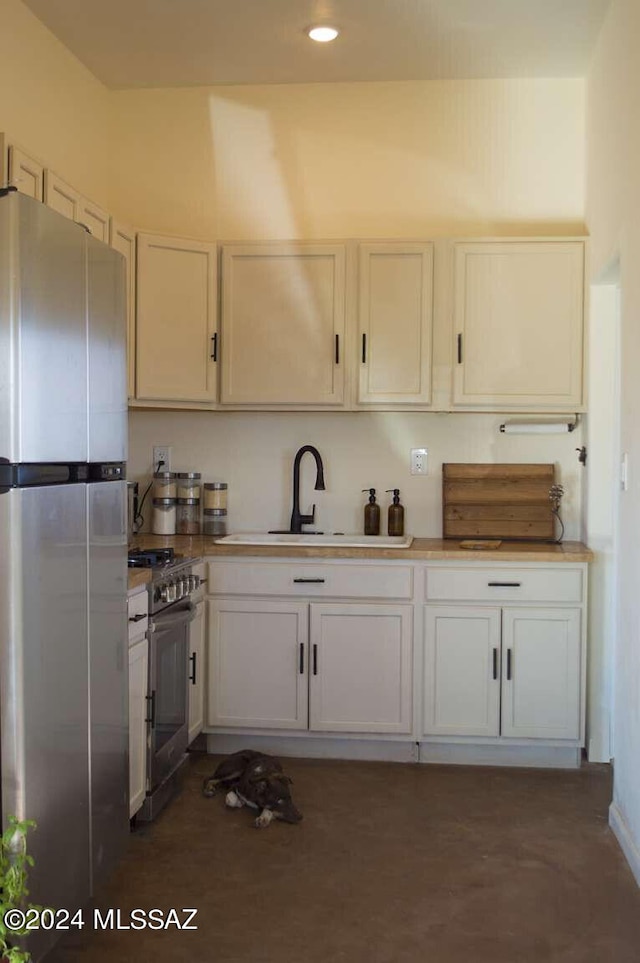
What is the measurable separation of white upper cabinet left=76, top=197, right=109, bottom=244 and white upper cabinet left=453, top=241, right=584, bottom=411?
1.49 meters

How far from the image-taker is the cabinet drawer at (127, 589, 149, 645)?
2.87 m

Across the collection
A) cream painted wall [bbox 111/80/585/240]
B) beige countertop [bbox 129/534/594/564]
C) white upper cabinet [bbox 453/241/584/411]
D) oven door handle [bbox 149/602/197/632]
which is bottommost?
oven door handle [bbox 149/602/197/632]

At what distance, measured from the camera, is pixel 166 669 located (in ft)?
10.8

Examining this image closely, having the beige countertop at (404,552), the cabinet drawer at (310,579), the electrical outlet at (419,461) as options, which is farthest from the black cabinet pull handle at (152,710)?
the electrical outlet at (419,461)

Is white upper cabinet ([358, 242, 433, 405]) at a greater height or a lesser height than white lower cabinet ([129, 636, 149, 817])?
greater

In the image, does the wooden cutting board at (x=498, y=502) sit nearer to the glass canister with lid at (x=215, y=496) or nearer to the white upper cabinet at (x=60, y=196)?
the glass canister with lid at (x=215, y=496)

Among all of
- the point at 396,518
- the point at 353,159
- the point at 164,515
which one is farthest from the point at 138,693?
the point at 353,159

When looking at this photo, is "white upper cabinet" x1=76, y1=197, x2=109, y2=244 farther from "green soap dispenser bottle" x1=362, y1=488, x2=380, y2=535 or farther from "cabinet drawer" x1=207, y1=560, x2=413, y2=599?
"green soap dispenser bottle" x1=362, y1=488, x2=380, y2=535

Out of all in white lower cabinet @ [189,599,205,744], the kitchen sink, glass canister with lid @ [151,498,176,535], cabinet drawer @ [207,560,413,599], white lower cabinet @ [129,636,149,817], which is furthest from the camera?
glass canister with lid @ [151,498,176,535]

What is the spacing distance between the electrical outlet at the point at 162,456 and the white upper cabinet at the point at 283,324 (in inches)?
19.0

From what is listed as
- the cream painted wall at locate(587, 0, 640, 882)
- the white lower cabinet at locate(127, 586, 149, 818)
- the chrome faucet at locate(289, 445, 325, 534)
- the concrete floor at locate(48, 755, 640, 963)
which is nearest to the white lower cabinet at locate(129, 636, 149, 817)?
the white lower cabinet at locate(127, 586, 149, 818)

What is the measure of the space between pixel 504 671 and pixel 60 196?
2472mm

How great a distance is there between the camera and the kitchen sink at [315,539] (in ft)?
13.6

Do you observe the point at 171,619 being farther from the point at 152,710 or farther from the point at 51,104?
the point at 51,104
